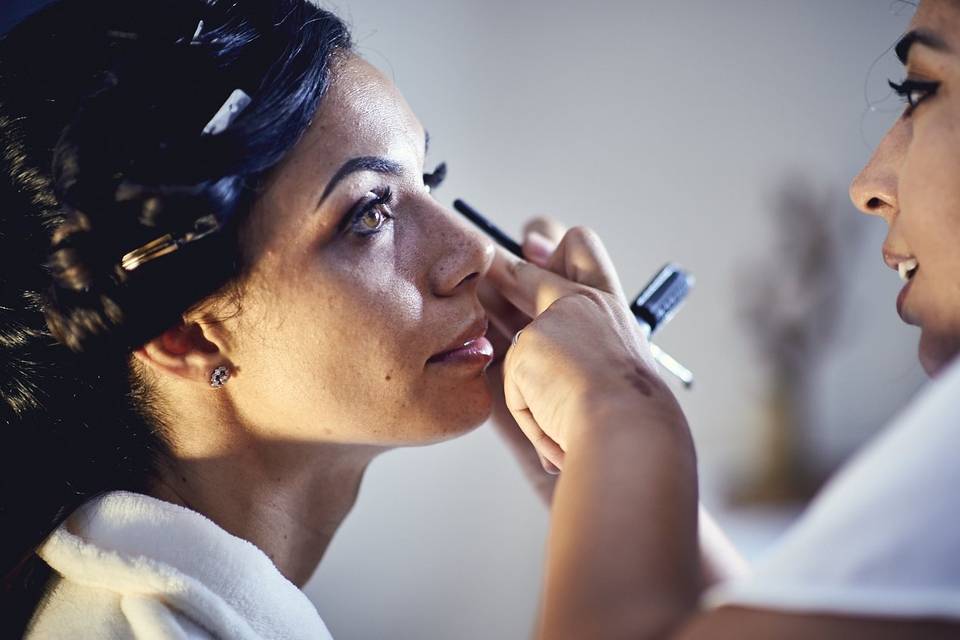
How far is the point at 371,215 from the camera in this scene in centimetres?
80

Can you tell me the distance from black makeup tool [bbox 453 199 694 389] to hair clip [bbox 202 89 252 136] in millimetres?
346

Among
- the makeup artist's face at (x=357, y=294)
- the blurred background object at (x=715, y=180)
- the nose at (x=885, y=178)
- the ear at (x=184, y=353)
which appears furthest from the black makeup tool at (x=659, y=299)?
the blurred background object at (x=715, y=180)

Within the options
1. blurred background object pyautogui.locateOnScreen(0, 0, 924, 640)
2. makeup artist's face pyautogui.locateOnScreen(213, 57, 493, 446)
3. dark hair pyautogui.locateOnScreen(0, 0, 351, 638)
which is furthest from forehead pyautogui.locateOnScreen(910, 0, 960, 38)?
blurred background object pyautogui.locateOnScreen(0, 0, 924, 640)

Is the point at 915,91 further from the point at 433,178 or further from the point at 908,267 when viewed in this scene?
the point at 433,178

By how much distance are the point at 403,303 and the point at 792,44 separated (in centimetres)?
162

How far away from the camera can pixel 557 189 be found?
199 cm

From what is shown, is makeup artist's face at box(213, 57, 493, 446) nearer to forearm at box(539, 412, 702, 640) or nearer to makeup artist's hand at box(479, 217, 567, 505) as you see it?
makeup artist's hand at box(479, 217, 567, 505)

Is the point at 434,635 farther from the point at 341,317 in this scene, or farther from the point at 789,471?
the point at 341,317

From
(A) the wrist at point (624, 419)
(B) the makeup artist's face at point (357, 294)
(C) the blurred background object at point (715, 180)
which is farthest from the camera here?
(C) the blurred background object at point (715, 180)

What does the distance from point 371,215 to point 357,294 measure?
0.08m

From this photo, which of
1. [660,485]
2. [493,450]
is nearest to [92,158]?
[660,485]

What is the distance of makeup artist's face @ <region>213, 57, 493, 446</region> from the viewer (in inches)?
30.4

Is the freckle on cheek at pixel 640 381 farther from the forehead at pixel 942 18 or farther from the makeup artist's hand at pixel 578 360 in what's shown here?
the forehead at pixel 942 18

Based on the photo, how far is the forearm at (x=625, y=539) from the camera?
0.45 m
